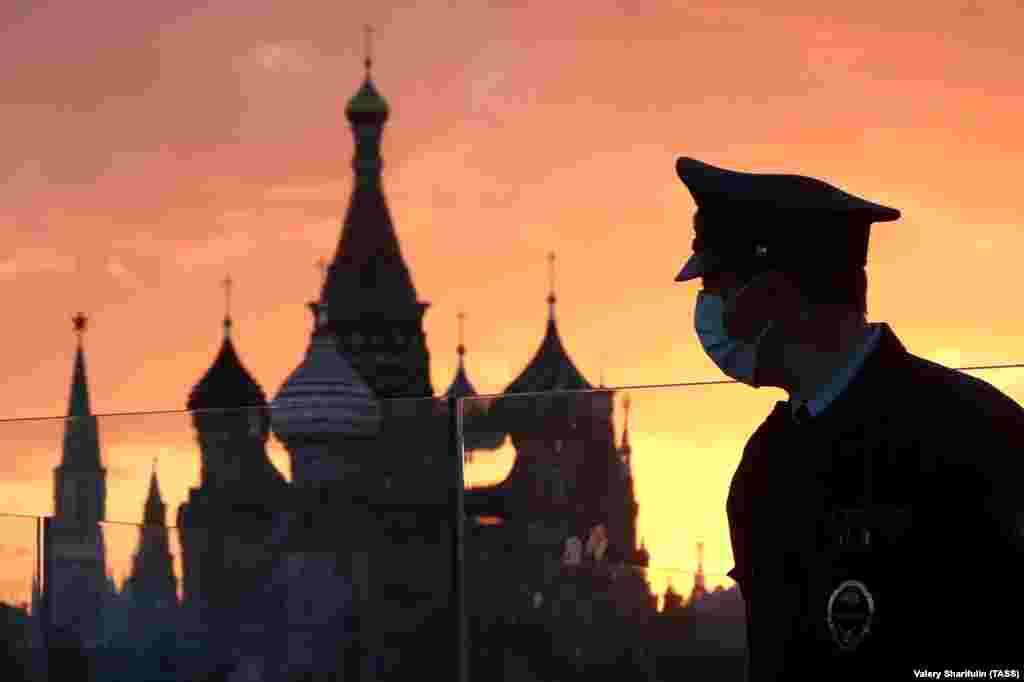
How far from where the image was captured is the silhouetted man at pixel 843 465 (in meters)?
2.94

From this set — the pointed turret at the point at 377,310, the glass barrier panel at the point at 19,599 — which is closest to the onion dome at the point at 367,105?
the pointed turret at the point at 377,310

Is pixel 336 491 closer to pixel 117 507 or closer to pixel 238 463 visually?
pixel 238 463

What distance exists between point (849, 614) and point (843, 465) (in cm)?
20

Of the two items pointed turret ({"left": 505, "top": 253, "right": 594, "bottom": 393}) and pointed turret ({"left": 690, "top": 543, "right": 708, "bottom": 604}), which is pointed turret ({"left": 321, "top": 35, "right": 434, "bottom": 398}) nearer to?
pointed turret ({"left": 505, "top": 253, "right": 594, "bottom": 393})

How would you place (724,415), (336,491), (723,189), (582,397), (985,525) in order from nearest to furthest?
(985,525) < (723,189) < (724,415) < (582,397) < (336,491)

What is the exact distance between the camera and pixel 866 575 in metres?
2.96

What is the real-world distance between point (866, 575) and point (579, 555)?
346 cm

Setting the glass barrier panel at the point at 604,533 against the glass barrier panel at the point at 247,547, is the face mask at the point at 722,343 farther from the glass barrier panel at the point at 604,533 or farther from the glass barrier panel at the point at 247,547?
the glass barrier panel at the point at 247,547

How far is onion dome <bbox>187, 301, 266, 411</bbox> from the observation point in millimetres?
132875

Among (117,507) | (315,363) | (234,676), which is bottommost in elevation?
(234,676)

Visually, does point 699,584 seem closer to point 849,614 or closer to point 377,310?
point 849,614

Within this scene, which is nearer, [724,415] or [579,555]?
[724,415]

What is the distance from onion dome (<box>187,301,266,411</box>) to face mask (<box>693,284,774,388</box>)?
12852 cm

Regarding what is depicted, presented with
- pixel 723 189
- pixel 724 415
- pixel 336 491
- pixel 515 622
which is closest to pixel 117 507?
pixel 336 491
